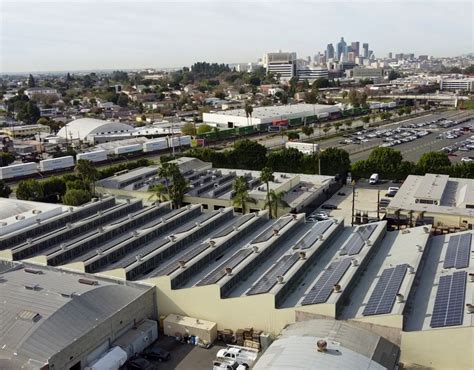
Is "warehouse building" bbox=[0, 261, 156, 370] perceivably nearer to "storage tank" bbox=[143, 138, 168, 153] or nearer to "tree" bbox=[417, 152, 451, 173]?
"tree" bbox=[417, 152, 451, 173]

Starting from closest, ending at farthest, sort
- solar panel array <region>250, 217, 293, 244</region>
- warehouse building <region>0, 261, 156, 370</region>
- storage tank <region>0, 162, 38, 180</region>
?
warehouse building <region>0, 261, 156, 370</region> < solar panel array <region>250, 217, 293, 244</region> < storage tank <region>0, 162, 38, 180</region>

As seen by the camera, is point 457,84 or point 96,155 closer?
point 96,155

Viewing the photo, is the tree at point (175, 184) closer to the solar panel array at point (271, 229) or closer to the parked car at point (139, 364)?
the solar panel array at point (271, 229)

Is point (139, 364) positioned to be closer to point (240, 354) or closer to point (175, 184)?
point (240, 354)

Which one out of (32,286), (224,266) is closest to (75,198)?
(32,286)

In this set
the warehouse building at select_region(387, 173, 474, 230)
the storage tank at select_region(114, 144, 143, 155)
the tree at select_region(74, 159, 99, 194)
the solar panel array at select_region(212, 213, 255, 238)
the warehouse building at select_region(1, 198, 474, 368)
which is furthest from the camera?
the storage tank at select_region(114, 144, 143, 155)

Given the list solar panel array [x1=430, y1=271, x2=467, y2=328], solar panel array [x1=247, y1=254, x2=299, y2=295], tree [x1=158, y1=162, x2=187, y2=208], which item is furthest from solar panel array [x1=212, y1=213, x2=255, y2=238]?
solar panel array [x1=430, y1=271, x2=467, y2=328]

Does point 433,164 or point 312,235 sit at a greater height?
point 433,164
